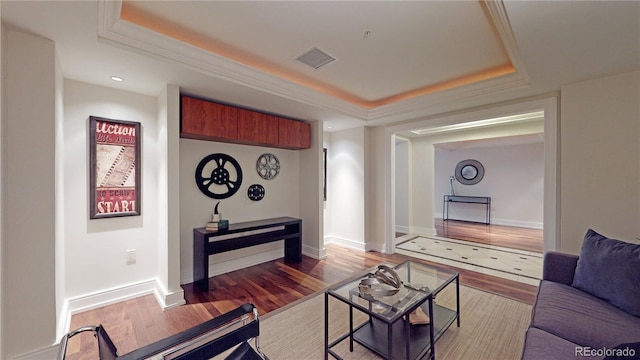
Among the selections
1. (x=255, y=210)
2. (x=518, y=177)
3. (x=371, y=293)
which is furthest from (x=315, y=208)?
(x=518, y=177)

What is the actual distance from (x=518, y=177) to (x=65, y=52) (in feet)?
29.6

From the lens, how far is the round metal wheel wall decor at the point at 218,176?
331cm

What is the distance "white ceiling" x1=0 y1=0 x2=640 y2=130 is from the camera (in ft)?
5.23

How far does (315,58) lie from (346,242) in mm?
3363

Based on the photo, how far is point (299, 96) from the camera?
9.87 ft

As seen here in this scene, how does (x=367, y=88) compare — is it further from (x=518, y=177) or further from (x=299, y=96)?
(x=518, y=177)

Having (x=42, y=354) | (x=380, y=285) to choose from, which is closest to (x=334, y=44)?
(x=380, y=285)

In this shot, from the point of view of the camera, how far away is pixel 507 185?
711 cm

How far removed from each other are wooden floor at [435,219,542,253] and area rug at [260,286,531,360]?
3.03 m

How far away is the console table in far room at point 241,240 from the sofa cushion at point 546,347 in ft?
9.41

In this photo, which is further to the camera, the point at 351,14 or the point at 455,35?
the point at 455,35

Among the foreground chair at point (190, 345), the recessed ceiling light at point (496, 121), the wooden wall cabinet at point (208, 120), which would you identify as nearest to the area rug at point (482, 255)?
the recessed ceiling light at point (496, 121)

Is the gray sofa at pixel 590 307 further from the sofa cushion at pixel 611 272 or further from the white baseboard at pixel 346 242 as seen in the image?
the white baseboard at pixel 346 242

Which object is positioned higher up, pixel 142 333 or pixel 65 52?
pixel 65 52
